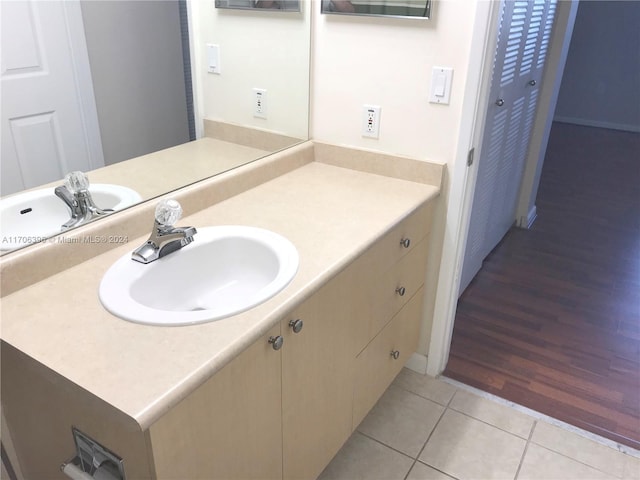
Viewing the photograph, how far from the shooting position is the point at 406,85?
5.92 feet

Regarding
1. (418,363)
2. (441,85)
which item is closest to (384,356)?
(418,363)

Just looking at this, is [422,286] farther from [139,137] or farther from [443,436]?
[139,137]

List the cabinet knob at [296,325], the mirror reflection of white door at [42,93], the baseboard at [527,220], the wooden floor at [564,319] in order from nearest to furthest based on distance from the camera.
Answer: the mirror reflection of white door at [42,93] < the cabinet knob at [296,325] < the wooden floor at [564,319] < the baseboard at [527,220]

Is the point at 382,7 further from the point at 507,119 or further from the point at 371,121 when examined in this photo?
the point at 507,119

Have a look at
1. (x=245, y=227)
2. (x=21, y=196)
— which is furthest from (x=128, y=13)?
(x=245, y=227)

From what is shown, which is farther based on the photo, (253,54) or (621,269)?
(621,269)

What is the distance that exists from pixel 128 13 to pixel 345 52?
843 millimetres

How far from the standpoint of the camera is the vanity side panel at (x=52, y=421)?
900mm

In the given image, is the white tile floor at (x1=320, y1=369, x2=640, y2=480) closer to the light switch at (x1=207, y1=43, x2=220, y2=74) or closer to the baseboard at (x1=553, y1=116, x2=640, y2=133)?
the light switch at (x1=207, y1=43, x2=220, y2=74)

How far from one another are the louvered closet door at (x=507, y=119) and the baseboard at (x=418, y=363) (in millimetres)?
638

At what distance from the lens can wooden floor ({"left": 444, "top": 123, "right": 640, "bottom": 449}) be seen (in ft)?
6.81

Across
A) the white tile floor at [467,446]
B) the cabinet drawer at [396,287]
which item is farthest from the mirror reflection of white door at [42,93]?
the white tile floor at [467,446]

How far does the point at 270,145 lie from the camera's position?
1.92 m

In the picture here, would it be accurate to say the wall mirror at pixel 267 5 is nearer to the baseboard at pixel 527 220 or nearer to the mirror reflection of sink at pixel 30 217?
the mirror reflection of sink at pixel 30 217
